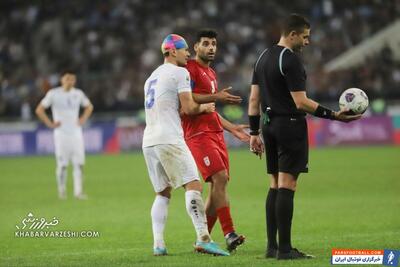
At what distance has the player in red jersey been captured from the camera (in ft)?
38.6

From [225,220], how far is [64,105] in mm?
9640

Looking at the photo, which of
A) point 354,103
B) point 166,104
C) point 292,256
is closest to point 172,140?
point 166,104

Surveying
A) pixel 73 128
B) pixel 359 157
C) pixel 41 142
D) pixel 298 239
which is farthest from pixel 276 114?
pixel 41 142

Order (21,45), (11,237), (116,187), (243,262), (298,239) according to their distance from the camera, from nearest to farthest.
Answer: (243,262) → (298,239) → (11,237) → (116,187) → (21,45)

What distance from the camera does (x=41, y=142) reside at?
120ft

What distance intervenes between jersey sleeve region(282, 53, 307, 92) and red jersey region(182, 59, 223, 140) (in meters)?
1.80

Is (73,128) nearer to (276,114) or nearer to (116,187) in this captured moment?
(116,187)

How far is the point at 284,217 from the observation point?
10555 mm

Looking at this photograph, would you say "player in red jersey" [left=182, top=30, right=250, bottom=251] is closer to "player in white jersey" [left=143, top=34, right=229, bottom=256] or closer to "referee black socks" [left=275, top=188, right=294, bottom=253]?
"player in white jersey" [left=143, top=34, right=229, bottom=256]

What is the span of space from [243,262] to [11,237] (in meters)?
4.63

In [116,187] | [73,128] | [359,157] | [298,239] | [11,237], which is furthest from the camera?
[359,157]

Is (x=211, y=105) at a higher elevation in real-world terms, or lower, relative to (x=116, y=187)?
higher

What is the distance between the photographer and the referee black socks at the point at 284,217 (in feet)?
34.4

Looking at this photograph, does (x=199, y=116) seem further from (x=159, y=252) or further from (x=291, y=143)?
(x=159, y=252)
